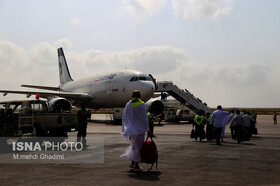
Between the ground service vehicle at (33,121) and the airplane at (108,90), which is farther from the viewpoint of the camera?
the airplane at (108,90)

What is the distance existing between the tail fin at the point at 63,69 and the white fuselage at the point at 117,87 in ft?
47.8

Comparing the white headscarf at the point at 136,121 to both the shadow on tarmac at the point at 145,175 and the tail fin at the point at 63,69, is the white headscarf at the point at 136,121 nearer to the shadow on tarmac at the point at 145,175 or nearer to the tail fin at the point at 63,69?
the shadow on tarmac at the point at 145,175

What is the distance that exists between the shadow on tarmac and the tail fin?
46068mm

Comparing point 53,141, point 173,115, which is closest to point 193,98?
point 173,115

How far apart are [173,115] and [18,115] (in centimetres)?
2492

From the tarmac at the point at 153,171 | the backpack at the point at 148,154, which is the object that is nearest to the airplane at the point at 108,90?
the tarmac at the point at 153,171

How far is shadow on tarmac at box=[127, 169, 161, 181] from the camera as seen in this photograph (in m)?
7.17

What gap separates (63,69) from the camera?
54219 millimetres

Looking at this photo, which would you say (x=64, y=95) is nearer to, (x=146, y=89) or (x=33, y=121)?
(x=146, y=89)

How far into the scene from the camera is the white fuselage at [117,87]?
30500 millimetres

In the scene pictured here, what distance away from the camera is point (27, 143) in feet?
44.2

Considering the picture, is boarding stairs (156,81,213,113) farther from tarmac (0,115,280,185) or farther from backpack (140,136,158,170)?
backpack (140,136,158,170)

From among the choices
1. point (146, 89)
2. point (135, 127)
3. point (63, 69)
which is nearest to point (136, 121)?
point (135, 127)

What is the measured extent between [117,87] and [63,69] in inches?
950
